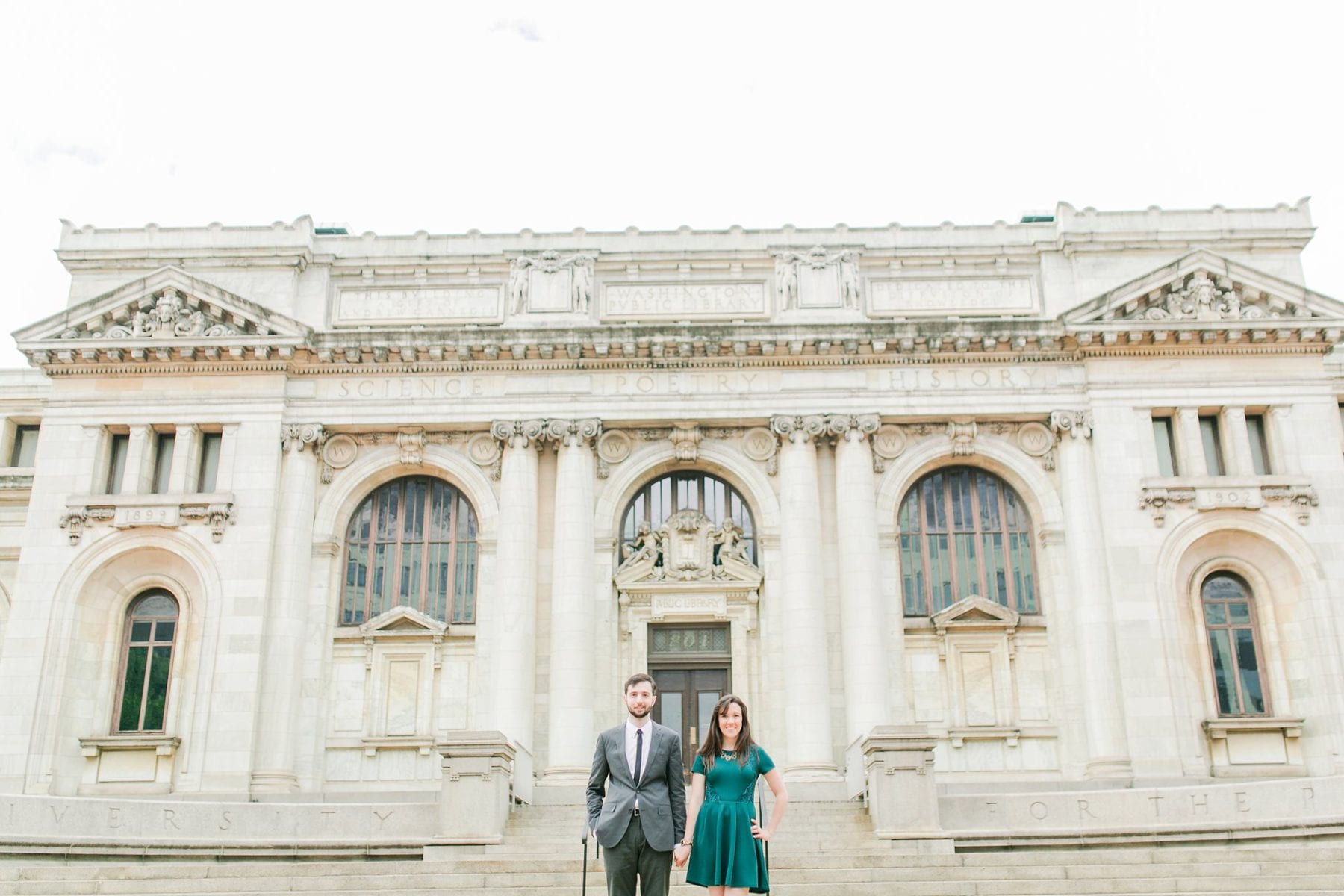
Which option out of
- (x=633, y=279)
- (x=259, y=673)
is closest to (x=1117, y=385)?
(x=633, y=279)

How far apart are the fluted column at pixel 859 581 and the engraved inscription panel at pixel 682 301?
12.3ft

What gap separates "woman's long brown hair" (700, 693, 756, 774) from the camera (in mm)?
11344

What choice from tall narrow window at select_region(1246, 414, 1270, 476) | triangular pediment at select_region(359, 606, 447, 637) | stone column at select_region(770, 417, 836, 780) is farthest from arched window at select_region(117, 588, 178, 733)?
tall narrow window at select_region(1246, 414, 1270, 476)

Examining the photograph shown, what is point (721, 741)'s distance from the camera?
11492 mm

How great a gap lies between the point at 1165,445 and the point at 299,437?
20.6 metres

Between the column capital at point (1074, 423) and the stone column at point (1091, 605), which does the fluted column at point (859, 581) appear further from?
the stone column at point (1091, 605)

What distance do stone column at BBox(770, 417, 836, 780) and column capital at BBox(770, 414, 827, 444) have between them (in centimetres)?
2

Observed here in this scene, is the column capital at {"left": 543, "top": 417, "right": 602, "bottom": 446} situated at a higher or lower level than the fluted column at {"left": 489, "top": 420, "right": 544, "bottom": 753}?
higher

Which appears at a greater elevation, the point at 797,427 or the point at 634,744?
the point at 797,427

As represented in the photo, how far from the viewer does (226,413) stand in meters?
31.9

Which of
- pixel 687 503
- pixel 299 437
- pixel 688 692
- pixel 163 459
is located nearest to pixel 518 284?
pixel 299 437

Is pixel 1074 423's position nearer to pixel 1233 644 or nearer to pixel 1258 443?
pixel 1258 443

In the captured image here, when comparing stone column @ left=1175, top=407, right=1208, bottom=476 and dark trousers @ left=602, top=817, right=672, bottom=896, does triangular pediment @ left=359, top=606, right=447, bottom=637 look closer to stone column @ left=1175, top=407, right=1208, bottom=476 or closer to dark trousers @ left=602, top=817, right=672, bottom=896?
stone column @ left=1175, top=407, right=1208, bottom=476

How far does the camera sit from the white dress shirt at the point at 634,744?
11.0 m
